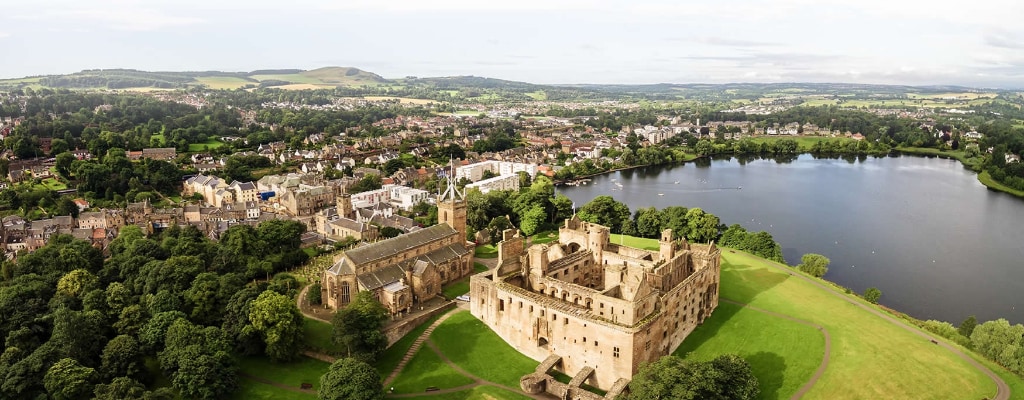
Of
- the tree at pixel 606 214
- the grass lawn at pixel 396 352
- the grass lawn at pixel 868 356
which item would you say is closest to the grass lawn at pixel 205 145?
the tree at pixel 606 214

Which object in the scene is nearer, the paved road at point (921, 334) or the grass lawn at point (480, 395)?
the grass lawn at point (480, 395)

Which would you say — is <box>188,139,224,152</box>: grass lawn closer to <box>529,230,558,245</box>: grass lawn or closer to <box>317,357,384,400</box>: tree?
<box>529,230,558,245</box>: grass lawn

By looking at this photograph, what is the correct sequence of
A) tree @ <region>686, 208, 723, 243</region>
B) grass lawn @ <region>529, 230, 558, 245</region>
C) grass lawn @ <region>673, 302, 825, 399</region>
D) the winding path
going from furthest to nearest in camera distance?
tree @ <region>686, 208, 723, 243</region> → grass lawn @ <region>529, 230, 558, 245</region> → grass lawn @ <region>673, 302, 825, 399</region> → the winding path

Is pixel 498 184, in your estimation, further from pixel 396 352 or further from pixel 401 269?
pixel 396 352

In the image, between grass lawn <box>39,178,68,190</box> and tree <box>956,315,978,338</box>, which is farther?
grass lawn <box>39,178,68,190</box>

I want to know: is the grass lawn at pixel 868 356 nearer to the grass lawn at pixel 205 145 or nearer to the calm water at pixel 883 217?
the calm water at pixel 883 217

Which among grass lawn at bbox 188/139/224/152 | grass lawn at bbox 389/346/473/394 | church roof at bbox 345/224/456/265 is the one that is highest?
church roof at bbox 345/224/456/265


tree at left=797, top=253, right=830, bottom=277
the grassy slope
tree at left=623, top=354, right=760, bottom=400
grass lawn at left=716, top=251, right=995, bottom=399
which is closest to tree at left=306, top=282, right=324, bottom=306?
tree at left=623, top=354, right=760, bottom=400

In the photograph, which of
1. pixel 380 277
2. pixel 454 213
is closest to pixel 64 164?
pixel 454 213
